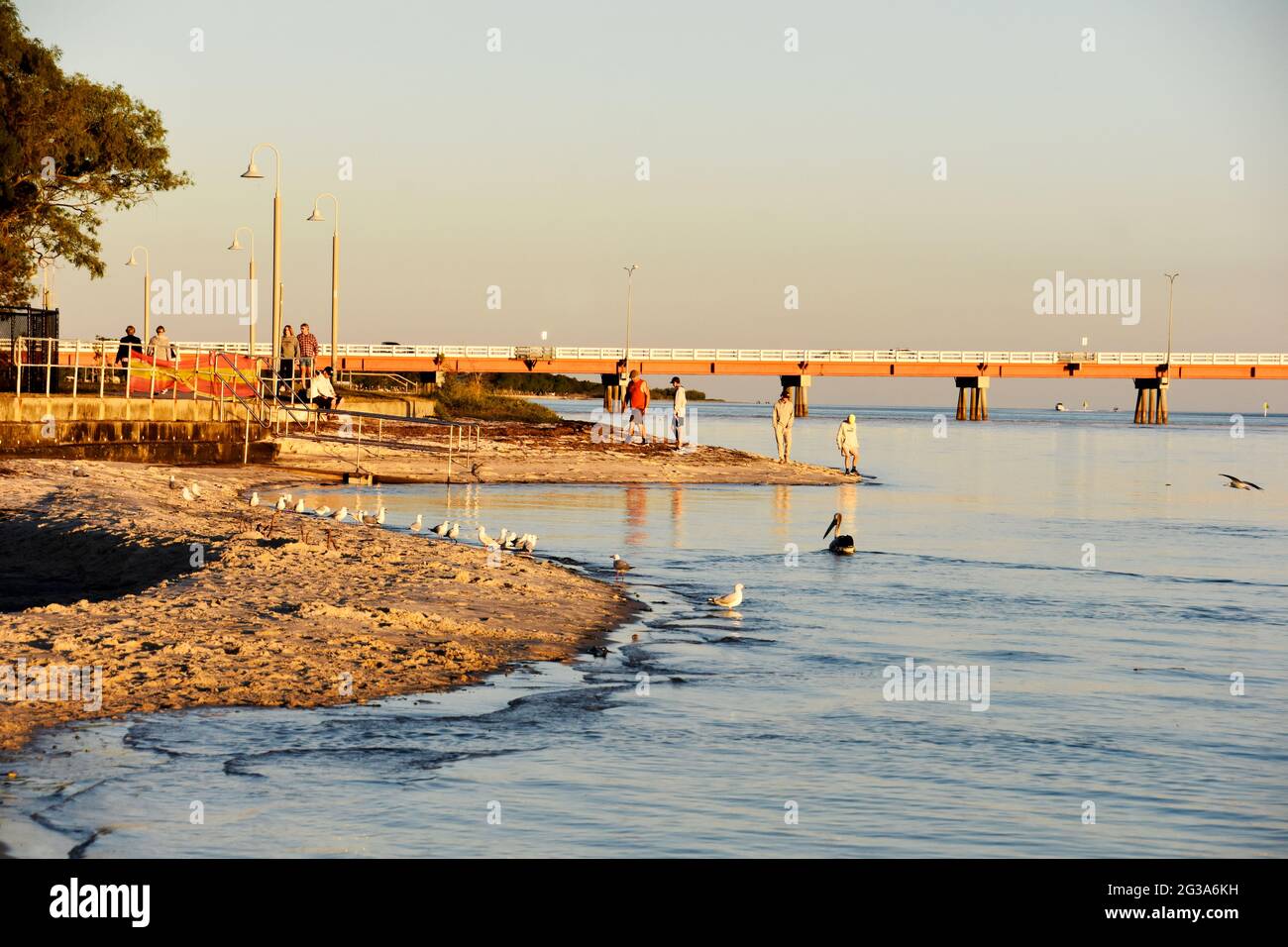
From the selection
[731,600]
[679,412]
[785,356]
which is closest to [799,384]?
[785,356]

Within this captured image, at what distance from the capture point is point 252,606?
11766 mm

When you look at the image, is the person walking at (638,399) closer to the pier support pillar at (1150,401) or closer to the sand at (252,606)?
the sand at (252,606)

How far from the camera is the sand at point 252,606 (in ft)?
31.0

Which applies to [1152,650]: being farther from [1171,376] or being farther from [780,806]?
[1171,376]

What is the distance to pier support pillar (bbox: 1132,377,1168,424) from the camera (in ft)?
409

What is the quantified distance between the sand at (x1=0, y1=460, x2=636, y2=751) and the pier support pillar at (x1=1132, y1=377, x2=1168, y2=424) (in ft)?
378

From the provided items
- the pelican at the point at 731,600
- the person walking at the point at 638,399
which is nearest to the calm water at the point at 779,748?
the pelican at the point at 731,600

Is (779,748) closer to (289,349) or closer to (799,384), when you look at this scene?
(289,349)

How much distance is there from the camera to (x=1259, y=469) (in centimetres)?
Answer: 5147

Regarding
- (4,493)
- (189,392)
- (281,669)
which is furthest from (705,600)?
(189,392)

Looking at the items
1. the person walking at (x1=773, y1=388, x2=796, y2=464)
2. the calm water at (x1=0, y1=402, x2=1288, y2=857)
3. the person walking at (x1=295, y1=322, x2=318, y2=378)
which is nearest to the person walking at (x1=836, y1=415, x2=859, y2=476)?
the person walking at (x1=773, y1=388, x2=796, y2=464)

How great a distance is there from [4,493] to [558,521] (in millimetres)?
7712

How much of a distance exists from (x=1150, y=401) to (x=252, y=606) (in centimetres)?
12486

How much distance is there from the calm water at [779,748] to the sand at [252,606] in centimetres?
45
